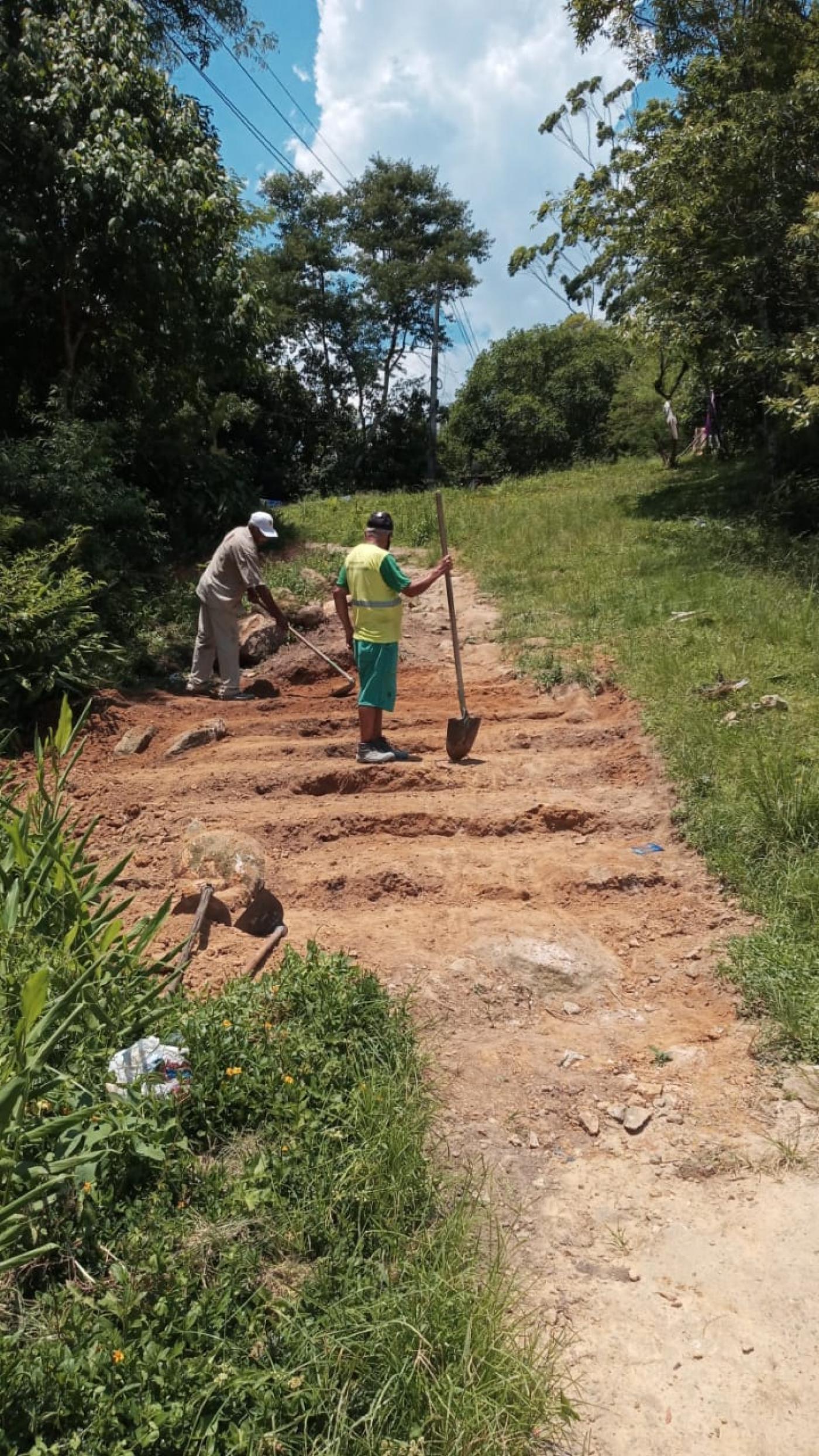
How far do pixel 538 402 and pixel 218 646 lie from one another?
2195cm

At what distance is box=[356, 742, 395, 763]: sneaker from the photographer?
5.59m

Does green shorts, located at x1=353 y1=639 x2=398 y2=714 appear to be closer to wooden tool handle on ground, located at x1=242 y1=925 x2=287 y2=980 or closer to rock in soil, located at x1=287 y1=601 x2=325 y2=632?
wooden tool handle on ground, located at x1=242 y1=925 x2=287 y2=980

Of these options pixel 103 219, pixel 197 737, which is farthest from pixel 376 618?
pixel 103 219

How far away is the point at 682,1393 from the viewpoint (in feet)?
6.61

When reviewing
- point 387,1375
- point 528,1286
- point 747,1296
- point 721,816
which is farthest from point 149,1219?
point 721,816

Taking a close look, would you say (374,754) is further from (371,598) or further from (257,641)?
(257,641)

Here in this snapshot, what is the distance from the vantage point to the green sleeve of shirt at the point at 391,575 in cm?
536

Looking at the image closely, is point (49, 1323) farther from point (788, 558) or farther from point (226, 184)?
point (226, 184)

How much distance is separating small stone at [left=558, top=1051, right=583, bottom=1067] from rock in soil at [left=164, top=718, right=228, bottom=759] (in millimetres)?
3640

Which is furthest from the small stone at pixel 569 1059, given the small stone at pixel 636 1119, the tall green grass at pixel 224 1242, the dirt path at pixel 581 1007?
the tall green grass at pixel 224 1242

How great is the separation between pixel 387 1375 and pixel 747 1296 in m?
0.98

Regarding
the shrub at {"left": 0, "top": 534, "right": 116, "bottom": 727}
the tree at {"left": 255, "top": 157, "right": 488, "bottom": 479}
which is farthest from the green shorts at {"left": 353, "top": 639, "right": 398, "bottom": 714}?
the tree at {"left": 255, "top": 157, "right": 488, "bottom": 479}

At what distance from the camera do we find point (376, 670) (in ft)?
18.2

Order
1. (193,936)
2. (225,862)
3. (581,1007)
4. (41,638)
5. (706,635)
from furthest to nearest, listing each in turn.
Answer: (706,635), (41,638), (225,862), (581,1007), (193,936)
